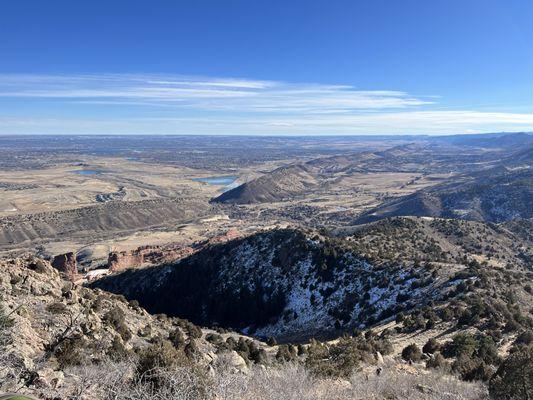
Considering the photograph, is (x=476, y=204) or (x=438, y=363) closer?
(x=438, y=363)

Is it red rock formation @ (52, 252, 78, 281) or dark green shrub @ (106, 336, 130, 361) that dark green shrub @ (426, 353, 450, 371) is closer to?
dark green shrub @ (106, 336, 130, 361)

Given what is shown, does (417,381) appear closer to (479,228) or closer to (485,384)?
(485,384)

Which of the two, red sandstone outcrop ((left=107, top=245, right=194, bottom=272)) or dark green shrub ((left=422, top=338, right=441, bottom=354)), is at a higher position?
dark green shrub ((left=422, top=338, right=441, bottom=354))

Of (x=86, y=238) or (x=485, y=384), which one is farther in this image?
(x=86, y=238)

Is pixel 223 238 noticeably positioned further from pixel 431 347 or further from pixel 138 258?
pixel 431 347

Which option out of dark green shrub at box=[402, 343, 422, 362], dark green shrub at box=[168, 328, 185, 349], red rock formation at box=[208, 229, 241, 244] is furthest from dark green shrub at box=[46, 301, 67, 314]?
red rock formation at box=[208, 229, 241, 244]

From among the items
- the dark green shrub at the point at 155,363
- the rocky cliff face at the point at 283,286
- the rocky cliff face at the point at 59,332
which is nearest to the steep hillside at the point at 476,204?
the rocky cliff face at the point at 283,286

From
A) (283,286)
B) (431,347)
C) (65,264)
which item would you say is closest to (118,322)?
(431,347)

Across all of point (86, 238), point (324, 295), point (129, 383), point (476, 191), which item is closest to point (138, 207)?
point (86, 238)
